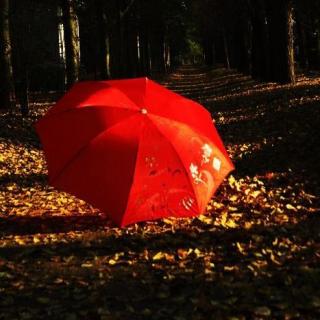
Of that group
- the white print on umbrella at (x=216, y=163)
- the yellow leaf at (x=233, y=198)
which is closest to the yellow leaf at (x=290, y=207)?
the yellow leaf at (x=233, y=198)

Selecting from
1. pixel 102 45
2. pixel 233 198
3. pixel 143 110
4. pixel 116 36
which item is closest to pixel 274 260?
pixel 143 110

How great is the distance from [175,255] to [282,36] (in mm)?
16121

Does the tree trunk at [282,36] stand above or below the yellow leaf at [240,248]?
above

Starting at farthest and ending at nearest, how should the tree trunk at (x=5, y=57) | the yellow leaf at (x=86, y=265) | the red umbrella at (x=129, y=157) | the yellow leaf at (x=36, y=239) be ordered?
1. the tree trunk at (x=5, y=57)
2. the yellow leaf at (x=36, y=239)
3. the red umbrella at (x=129, y=157)
4. the yellow leaf at (x=86, y=265)

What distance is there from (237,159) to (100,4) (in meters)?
16.9

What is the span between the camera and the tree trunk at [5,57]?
59.3 ft

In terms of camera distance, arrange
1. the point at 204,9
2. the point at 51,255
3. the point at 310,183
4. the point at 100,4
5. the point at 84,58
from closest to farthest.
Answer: the point at 51,255, the point at 310,183, the point at 100,4, the point at 204,9, the point at 84,58

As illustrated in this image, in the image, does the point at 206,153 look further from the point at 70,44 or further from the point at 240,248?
the point at 70,44

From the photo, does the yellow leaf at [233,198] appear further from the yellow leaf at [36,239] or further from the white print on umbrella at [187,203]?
the yellow leaf at [36,239]

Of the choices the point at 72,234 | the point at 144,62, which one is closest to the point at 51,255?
the point at 72,234

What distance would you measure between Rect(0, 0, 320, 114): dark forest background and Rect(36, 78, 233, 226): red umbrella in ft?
36.5

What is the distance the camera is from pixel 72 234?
683 centimetres

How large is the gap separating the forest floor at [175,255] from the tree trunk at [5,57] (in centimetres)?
915

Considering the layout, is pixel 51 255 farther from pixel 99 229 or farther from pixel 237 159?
pixel 237 159
